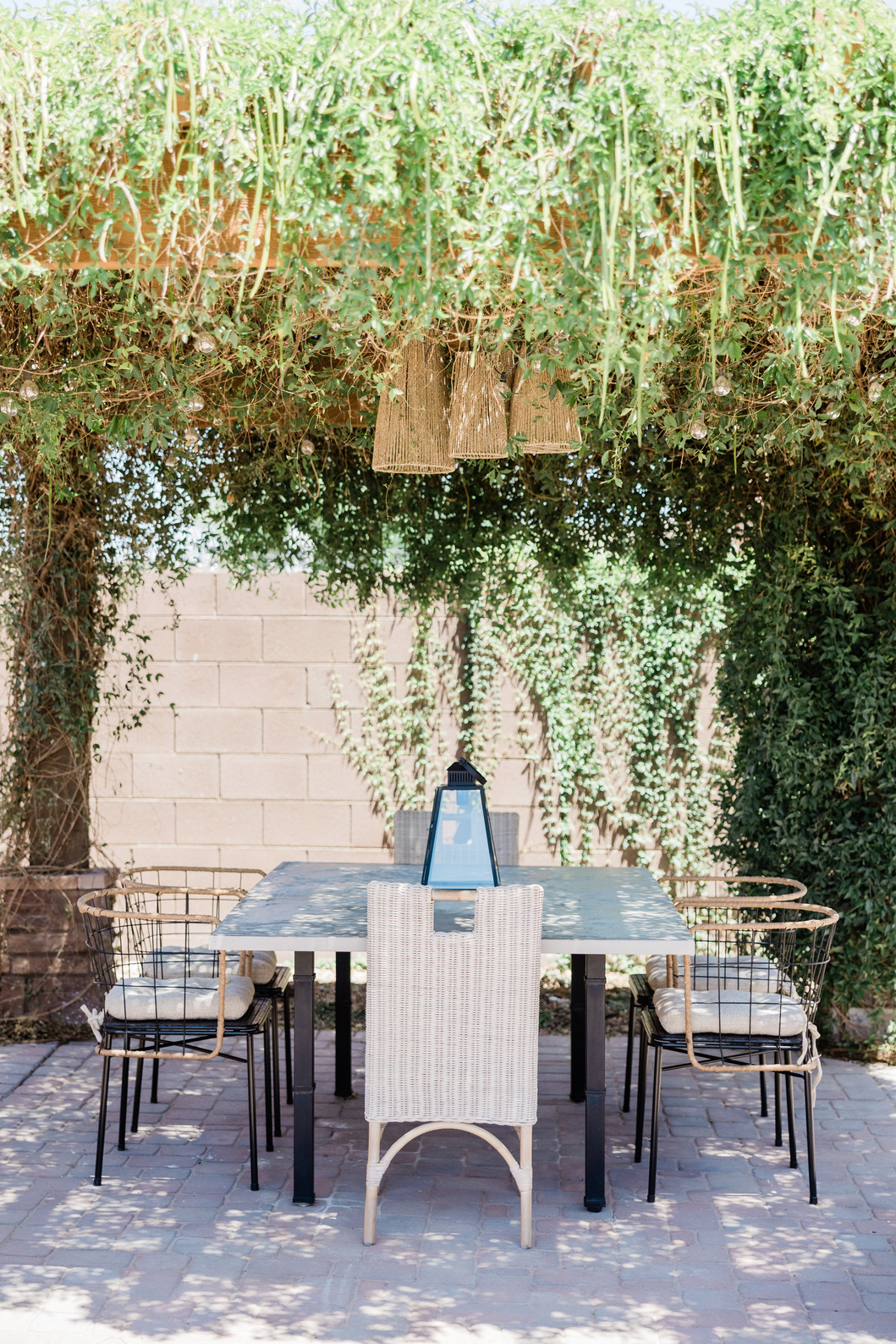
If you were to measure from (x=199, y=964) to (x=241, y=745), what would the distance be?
2.86 meters

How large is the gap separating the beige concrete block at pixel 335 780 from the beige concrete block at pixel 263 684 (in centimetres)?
34

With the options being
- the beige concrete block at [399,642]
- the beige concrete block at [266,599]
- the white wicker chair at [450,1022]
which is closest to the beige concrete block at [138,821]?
the beige concrete block at [266,599]

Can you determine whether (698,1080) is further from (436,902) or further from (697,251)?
(697,251)

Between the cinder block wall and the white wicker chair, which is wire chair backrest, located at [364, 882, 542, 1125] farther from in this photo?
the cinder block wall

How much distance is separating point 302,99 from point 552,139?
18.5 inches

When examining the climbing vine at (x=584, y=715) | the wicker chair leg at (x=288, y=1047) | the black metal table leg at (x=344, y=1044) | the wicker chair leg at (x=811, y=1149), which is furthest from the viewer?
the climbing vine at (x=584, y=715)

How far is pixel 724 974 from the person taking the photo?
3.80 meters

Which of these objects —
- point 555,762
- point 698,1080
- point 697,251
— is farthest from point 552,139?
point 555,762

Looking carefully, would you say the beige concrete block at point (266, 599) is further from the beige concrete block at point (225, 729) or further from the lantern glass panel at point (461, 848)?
the lantern glass panel at point (461, 848)

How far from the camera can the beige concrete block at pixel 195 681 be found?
263 inches

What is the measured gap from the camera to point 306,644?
21.7 ft

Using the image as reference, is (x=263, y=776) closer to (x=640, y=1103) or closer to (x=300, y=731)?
(x=300, y=731)

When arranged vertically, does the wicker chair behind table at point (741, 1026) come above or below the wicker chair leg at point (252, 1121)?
above

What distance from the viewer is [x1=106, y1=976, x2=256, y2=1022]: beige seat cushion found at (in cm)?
334
